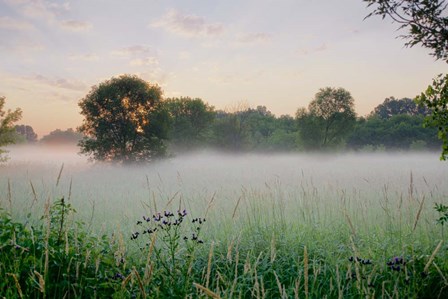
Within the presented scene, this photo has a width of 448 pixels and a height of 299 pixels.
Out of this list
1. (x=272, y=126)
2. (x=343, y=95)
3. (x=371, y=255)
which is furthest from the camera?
(x=272, y=126)

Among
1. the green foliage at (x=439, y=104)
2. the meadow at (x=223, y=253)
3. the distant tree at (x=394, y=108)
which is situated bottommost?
the meadow at (x=223, y=253)

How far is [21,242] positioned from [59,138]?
11835cm

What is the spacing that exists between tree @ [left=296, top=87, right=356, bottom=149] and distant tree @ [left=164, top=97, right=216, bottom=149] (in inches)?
548

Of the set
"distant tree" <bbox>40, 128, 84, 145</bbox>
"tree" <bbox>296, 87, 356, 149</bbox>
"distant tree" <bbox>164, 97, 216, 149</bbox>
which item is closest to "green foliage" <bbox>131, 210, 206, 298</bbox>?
"tree" <bbox>296, 87, 356, 149</bbox>

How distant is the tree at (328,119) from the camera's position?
45.2m

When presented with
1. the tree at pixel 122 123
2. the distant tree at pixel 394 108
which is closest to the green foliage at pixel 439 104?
the tree at pixel 122 123

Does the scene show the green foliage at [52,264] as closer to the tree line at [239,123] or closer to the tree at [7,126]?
the tree line at [239,123]

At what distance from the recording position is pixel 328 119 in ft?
150

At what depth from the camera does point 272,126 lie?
88.2 m

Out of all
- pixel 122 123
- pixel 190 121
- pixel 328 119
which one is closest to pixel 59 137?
pixel 190 121

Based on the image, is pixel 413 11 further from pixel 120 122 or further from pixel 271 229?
pixel 120 122

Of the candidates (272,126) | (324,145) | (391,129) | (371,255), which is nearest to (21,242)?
(371,255)

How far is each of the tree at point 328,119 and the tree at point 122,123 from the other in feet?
75.0

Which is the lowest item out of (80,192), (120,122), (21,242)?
(80,192)
